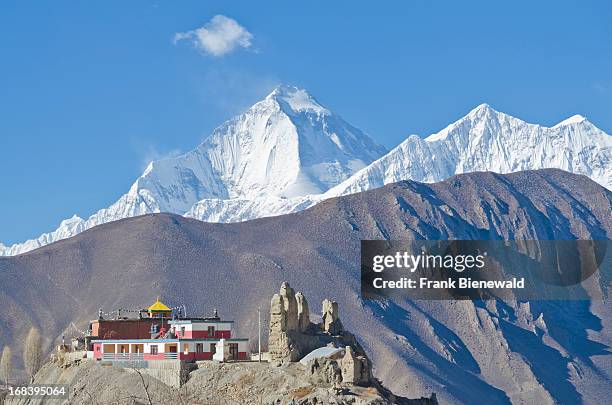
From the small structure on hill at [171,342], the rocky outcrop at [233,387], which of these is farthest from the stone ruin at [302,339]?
the small structure on hill at [171,342]

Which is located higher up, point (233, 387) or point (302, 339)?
point (302, 339)

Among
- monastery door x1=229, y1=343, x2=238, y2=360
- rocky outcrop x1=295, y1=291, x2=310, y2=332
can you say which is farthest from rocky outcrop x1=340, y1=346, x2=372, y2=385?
→ monastery door x1=229, y1=343, x2=238, y2=360

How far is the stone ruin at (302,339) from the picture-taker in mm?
78312

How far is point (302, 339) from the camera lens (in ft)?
292

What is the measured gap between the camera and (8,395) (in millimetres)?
109000

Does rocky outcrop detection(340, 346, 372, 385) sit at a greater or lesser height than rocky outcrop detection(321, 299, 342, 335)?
lesser

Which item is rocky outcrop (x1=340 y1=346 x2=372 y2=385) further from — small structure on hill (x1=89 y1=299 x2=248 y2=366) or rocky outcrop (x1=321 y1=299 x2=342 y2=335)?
rocky outcrop (x1=321 y1=299 x2=342 y2=335)

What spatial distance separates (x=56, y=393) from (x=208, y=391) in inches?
768

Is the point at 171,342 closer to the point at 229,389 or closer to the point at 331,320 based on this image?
the point at 229,389

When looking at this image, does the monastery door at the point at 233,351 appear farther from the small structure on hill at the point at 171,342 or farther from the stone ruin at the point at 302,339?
the stone ruin at the point at 302,339

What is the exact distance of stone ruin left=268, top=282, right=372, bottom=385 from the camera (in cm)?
7831

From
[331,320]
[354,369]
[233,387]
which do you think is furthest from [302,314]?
[354,369]

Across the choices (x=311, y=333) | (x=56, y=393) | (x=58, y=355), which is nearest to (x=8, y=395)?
(x=58, y=355)

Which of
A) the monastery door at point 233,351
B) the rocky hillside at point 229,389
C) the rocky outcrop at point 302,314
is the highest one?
the rocky outcrop at point 302,314
